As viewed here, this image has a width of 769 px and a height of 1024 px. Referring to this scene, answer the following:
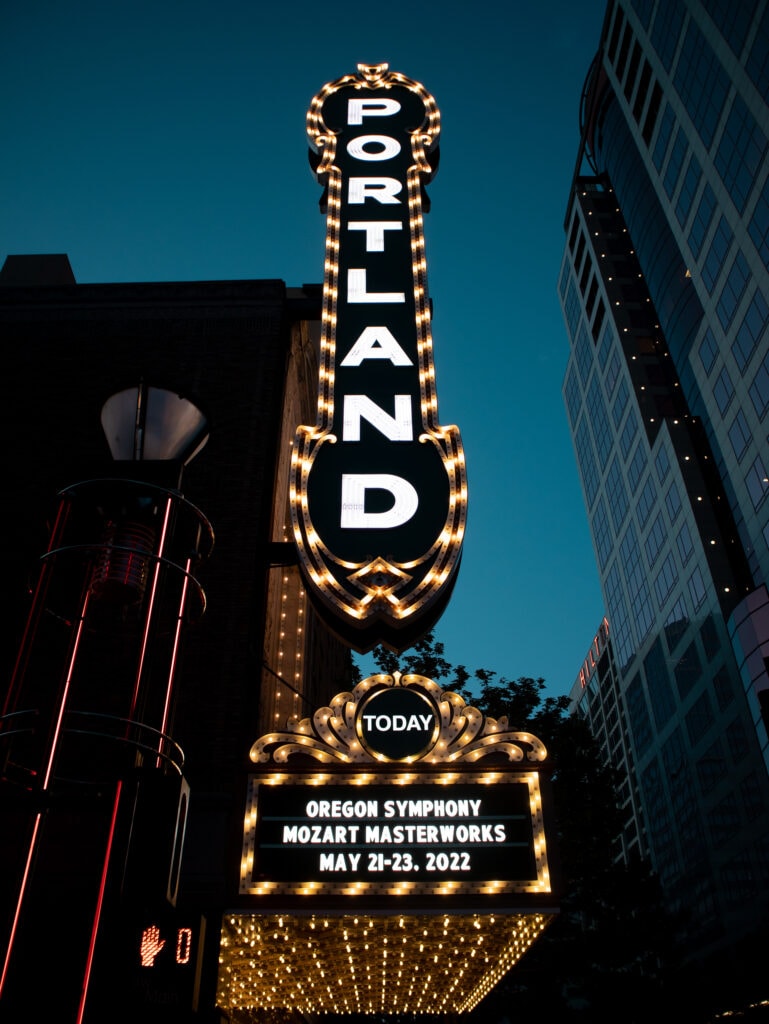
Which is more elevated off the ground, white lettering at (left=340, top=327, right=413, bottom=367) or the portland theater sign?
white lettering at (left=340, top=327, right=413, bottom=367)

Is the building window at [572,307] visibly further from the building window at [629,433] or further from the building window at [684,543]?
the building window at [684,543]

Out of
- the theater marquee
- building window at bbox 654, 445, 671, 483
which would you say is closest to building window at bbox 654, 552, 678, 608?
building window at bbox 654, 445, 671, 483

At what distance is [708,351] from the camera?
56.3 m

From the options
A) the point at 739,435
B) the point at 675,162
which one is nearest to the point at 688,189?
the point at 675,162

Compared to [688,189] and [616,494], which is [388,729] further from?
[616,494]

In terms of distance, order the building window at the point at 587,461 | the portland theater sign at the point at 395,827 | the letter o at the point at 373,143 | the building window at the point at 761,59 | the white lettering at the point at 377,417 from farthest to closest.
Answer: the building window at the point at 587,461
the building window at the point at 761,59
the letter o at the point at 373,143
the white lettering at the point at 377,417
the portland theater sign at the point at 395,827

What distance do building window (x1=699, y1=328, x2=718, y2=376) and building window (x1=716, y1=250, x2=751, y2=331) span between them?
236 centimetres

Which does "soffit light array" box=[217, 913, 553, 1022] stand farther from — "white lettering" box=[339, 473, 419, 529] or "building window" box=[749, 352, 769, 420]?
"building window" box=[749, 352, 769, 420]

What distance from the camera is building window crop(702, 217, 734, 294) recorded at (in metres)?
A: 51.2

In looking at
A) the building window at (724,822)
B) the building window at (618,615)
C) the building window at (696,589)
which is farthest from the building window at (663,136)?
the building window at (724,822)

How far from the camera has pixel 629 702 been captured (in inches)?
3017

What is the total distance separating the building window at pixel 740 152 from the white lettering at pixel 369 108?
3742cm

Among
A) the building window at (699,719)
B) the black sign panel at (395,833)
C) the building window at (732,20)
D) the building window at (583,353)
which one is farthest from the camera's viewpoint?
the building window at (583,353)

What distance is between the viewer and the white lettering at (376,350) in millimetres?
11828
